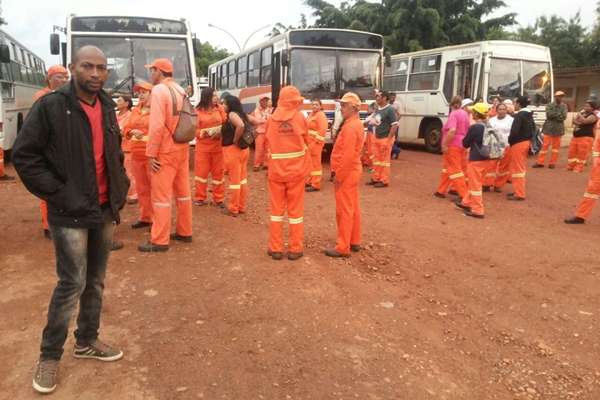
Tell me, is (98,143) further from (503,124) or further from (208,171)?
(503,124)

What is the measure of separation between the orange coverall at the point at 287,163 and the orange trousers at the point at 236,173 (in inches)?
64.4

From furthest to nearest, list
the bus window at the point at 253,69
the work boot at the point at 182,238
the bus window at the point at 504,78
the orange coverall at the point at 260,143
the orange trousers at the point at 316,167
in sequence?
the bus window at the point at 253,69, the bus window at the point at 504,78, the orange coverall at the point at 260,143, the orange trousers at the point at 316,167, the work boot at the point at 182,238

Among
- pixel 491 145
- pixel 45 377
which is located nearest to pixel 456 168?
pixel 491 145

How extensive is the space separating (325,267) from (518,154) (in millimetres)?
4978

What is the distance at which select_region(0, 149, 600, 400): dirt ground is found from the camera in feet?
10.5

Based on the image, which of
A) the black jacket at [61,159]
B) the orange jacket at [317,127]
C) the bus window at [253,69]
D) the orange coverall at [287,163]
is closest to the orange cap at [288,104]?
the orange coverall at [287,163]

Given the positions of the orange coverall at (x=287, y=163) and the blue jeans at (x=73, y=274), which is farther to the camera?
the orange coverall at (x=287, y=163)

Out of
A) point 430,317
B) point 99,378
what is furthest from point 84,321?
point 430,317

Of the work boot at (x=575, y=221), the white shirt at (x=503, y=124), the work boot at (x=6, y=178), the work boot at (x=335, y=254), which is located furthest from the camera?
the work boot at (x=6, y=178)

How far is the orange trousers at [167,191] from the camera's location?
5254mm

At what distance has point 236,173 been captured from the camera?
7.00 meters

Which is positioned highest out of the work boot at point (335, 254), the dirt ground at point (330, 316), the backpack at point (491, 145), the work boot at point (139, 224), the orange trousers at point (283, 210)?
the backpack at point (491, 145)

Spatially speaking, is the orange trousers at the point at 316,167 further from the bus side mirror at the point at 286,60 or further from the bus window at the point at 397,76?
the bus window at the point at 397,76

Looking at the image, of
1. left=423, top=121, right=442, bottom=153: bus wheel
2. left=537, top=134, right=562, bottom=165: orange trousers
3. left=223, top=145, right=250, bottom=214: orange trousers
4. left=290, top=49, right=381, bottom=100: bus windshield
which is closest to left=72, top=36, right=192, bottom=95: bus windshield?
left=290, top=49, right=381, bottom=100: bus windshield
